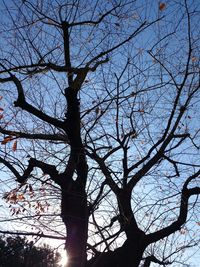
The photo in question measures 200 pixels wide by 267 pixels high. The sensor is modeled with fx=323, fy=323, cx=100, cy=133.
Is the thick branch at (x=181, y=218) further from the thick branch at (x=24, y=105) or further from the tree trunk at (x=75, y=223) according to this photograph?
the thick branch at (x=24, y=105)

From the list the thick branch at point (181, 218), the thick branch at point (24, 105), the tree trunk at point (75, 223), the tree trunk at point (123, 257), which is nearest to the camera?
the tree trunk at point (75, 223)

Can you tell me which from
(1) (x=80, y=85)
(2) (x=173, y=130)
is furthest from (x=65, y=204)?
(2) (x=173, y=130)

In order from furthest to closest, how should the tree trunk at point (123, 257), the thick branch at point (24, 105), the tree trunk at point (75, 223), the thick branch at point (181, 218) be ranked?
the thick branch at point (181, 218)
the tree trunk at point (123, 257)
the thick branch at point (24, 105)
the tree trunk at point (75, 223)

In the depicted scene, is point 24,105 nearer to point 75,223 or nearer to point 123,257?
point 75,223

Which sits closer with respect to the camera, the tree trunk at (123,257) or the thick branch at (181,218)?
the tree trunk at (123,257)

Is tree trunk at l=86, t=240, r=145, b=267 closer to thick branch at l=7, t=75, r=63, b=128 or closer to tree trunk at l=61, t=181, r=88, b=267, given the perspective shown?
tree trunk at l=61, t=181, r=88, b=267

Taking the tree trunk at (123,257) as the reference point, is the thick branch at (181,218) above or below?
above

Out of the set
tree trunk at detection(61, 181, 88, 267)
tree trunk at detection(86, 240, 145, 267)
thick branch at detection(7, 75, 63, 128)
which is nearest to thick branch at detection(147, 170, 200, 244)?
tree trunk at detection(86, 240, 145, 267)

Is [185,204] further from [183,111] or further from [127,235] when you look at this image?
[183,111]

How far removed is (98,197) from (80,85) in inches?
83.9

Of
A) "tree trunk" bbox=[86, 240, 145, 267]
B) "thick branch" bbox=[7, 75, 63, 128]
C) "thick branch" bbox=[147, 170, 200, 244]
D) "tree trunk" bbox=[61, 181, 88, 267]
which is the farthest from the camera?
"thick branch" bbox=[147, 170, 200, 244]

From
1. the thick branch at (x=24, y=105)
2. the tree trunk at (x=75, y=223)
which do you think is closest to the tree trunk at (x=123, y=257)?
the tree trunk at (x=75, y=223)

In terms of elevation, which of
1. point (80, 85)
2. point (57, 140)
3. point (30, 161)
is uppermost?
point (80, 85)

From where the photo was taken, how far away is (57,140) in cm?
664
